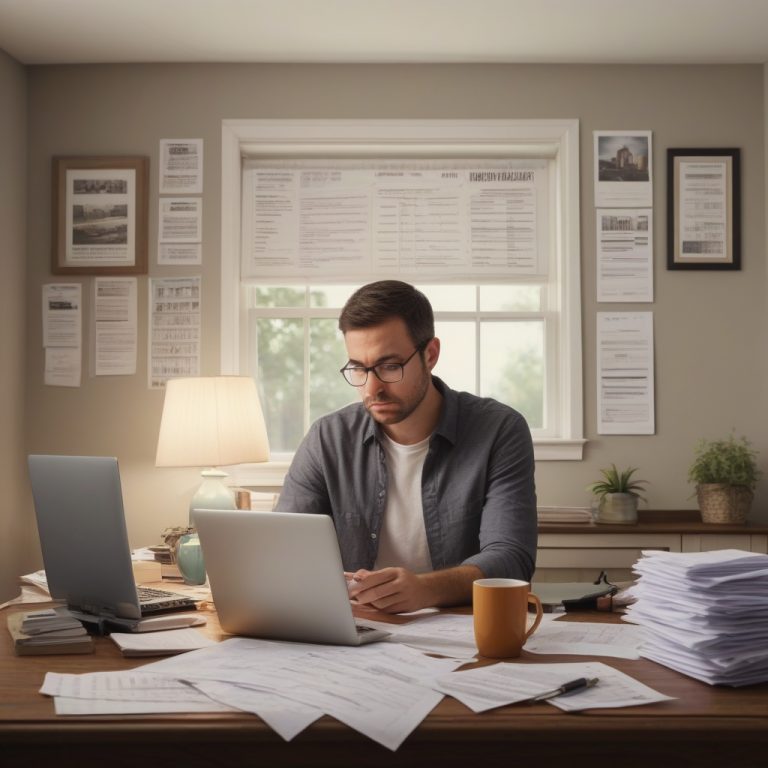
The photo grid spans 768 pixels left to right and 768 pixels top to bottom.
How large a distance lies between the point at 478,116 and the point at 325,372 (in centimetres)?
126

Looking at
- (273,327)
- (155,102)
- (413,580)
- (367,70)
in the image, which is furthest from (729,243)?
(413,580)

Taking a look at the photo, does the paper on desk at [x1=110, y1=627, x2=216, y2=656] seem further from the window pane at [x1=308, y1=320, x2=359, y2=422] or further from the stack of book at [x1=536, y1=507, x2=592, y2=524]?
the window pane at [x1=308, y1=320, x2=359, y2=422]

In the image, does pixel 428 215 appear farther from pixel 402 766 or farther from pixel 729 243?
pixel 402 766

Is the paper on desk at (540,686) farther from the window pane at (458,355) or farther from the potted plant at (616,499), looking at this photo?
the window pane at (458,355)

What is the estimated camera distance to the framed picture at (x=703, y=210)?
3754 millimetres

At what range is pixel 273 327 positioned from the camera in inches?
155

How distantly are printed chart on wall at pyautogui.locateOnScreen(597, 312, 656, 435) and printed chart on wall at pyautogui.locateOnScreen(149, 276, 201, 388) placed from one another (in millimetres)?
1678

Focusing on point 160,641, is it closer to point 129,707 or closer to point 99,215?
point 129,707

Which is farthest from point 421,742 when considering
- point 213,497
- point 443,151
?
point 443,151

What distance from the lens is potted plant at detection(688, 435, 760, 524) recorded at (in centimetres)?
347

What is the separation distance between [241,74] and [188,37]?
320 mm

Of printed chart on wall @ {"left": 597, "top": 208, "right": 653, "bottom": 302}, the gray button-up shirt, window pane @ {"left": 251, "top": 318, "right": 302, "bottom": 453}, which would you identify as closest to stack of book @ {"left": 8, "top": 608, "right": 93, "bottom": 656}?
the gray button-up shirt

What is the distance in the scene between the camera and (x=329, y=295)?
391 cm

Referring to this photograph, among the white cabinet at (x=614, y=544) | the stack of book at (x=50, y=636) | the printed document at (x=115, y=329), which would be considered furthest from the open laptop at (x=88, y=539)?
the printed document at (x=115, y=329)
